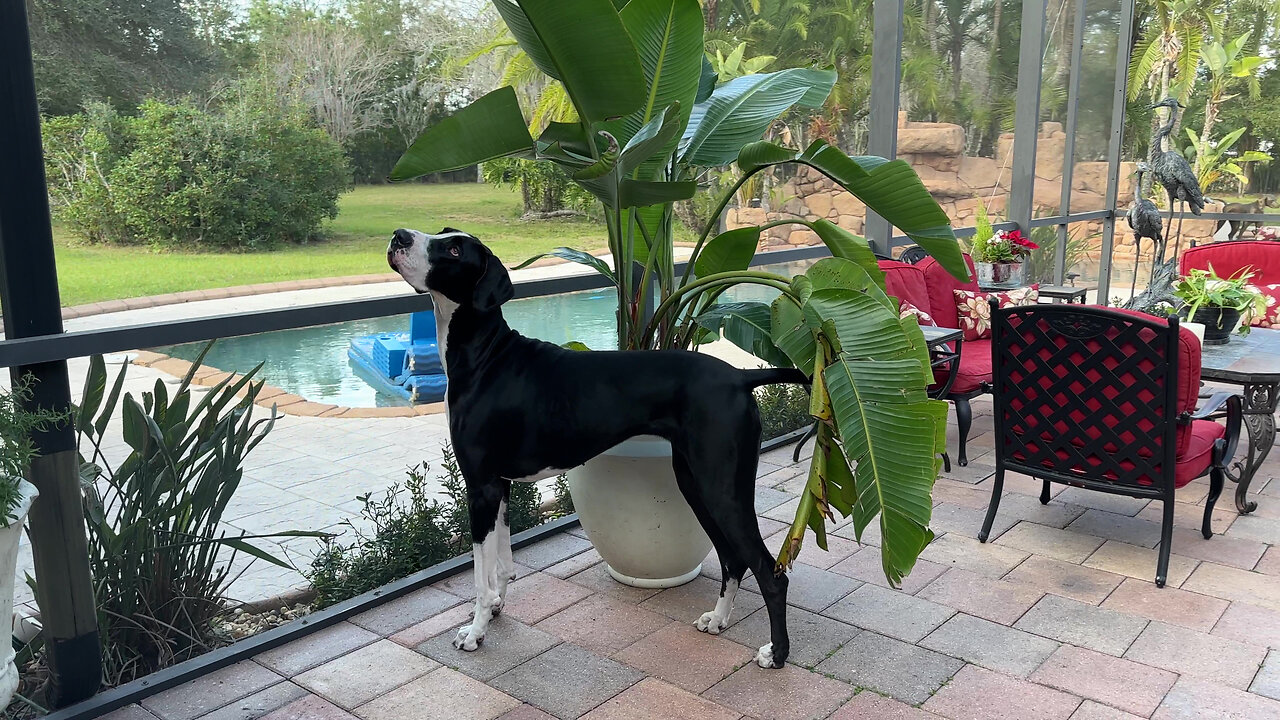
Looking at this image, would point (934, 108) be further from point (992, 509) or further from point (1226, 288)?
point (992, 509)

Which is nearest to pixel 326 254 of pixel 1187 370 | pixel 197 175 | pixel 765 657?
pixel 197 175

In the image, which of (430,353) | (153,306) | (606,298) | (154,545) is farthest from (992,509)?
(430,353)

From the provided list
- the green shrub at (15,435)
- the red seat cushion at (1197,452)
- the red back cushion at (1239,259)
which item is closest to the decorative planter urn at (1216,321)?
the red seat cushion at (1197,452)

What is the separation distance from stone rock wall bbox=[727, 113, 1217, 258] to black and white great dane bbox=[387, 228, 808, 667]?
10.5 meters

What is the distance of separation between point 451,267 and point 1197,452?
2.66m

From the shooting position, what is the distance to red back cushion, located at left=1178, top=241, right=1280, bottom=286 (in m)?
6.04

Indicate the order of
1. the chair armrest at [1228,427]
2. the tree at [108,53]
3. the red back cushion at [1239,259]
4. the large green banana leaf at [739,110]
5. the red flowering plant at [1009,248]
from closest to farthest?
the large green banana leaf at [739,110] → the chair armrest at [1228,427] → the tree at [108,53] → the red flowering plant at [1009,248] → the red back cushion at [1239,259]

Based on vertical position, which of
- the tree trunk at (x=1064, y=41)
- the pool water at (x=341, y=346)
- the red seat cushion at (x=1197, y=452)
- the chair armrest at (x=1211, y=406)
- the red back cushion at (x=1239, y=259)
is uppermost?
the tree trunk at (x=1064, y=41)

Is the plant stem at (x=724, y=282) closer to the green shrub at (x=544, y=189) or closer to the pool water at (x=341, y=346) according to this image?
the pool water at (x=341, y=346)

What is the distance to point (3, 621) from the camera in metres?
1.72

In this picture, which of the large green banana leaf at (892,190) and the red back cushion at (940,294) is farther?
the red back cushion at (940,294)

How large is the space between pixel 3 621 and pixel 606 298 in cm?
247

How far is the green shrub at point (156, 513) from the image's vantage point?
2346 mm

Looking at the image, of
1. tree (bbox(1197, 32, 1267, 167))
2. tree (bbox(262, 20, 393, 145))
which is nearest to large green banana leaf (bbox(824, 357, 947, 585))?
tree (bbox(262, 20, 393, 145))
